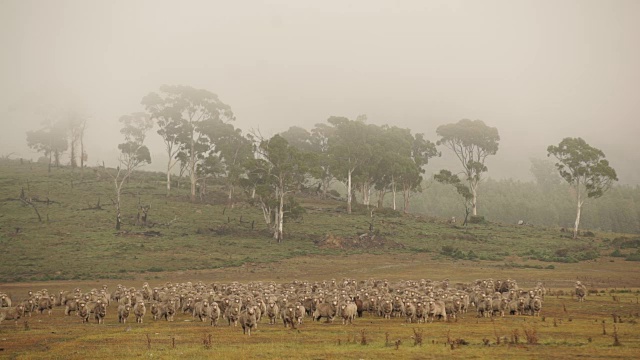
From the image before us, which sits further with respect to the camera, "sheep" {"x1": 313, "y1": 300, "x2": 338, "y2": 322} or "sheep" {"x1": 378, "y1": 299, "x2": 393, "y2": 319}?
"sheep" {"x1": 378, "y1": 299, "x2": 393, "y2": 319}

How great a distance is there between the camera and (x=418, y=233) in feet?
257

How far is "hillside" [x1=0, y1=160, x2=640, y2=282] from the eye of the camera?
5575cm

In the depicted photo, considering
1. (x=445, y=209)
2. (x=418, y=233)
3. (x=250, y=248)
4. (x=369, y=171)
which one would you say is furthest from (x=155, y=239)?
(x=445, y=209)

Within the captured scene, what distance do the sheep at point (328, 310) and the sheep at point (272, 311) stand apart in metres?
1.99

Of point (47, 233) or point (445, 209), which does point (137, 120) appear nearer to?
point (47, 233)

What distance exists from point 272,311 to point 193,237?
4348 centimetres

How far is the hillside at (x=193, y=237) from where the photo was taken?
55750 millimetres

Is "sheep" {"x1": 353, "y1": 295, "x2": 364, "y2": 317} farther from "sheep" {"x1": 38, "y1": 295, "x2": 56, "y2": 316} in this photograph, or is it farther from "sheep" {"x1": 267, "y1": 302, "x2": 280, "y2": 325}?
"sheep" {"x1": 38, "y1": 295, "x2": 56, "y2": 316}

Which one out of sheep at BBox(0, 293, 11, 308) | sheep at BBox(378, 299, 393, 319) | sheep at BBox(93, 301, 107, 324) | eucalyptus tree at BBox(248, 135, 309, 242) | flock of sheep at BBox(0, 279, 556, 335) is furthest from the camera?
eucalyptus tree at BBox(248, 135, 309, 242)

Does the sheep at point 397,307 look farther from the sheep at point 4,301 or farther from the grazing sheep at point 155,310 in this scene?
the sheep at point 4,301

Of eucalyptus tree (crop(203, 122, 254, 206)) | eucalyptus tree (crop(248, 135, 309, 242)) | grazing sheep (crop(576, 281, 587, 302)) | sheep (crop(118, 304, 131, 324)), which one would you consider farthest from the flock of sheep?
eucalyptus tree (crop(203, 122, 254, 206))

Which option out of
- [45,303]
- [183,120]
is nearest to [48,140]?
[183,120]

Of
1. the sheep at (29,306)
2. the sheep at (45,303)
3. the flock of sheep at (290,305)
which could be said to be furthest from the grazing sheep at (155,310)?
the sheep at (29,306)

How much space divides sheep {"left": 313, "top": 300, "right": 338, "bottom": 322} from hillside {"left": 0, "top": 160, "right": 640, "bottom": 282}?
2980 cm
